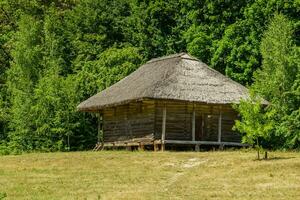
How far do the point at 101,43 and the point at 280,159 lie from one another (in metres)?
31.7

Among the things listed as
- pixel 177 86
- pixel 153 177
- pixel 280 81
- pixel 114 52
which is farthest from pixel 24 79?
pixel 153 177

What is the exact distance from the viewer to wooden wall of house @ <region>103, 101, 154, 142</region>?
40.7m

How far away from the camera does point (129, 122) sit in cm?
4331

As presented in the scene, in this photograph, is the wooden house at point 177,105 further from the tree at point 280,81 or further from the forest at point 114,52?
the forest at point 114,52

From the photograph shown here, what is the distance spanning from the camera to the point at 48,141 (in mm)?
51812

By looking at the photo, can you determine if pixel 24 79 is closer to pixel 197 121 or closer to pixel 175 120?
pixel 197 121

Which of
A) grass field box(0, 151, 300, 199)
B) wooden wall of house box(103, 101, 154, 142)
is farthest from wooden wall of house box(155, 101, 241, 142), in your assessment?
grass field box(0, 151, 300, 199)

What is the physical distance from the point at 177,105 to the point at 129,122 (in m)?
4.25

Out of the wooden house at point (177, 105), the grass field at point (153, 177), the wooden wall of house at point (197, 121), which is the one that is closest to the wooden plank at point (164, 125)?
the wooden house at point (177, 105)

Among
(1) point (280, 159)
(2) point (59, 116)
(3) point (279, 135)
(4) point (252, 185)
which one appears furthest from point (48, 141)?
(4) point (252, 185)

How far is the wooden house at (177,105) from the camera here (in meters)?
39.0

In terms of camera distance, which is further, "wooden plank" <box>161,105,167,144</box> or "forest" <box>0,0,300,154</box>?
"forest" <box>0,0,300,154</box>

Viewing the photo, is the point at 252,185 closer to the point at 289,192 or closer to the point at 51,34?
the point at 289,192

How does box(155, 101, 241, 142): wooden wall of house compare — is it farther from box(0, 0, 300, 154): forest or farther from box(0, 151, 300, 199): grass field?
box(0, 151, 300, 199): grass field
